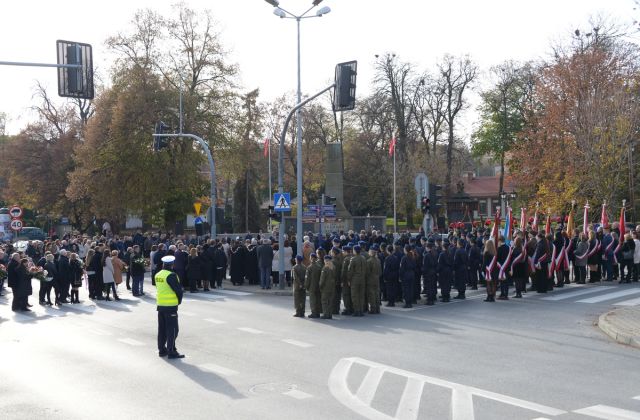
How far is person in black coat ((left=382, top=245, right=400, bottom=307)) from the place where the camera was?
18203mm

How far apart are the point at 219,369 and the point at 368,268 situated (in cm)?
669

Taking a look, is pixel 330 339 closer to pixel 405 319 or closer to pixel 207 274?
pixel 405 319

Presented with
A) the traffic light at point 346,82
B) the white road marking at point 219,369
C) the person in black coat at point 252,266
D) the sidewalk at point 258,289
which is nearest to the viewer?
the white road marking at point 219,369

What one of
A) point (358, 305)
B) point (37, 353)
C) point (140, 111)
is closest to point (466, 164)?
point (140, 111)

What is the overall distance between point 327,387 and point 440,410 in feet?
5.94

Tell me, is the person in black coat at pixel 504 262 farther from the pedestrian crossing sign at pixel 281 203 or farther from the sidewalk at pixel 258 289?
the pedestrian crossing sign at pixel 281 203

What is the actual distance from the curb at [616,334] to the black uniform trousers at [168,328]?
8.03 m

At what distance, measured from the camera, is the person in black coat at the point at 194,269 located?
22.4 meters

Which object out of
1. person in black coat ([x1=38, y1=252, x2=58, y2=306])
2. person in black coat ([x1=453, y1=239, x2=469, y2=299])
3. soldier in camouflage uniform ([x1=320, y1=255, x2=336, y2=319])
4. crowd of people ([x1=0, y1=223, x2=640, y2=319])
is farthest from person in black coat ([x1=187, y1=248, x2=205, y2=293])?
person in black coat ([x1=453, y1=239, x2=469, y2=299])

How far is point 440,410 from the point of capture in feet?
26.5

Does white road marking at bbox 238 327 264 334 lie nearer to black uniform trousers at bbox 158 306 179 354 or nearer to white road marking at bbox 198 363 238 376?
black uniform trousers at bbox 158 306 179 354

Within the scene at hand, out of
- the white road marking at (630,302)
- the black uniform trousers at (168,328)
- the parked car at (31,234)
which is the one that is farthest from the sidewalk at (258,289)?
the parked car at (31,234)

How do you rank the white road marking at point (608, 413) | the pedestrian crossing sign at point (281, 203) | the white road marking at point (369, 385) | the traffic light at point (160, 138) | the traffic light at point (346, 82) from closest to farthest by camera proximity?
the white road marking at point (608, 413)
the white road marking at point (369, 385)
the traffic light at point (346, 82)
the pedestrian crossing sign at point (281, 203)
the traffic light at point (160, 138)

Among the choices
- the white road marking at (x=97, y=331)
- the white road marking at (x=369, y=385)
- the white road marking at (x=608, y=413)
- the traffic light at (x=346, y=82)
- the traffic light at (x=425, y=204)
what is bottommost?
the white road marking at (x=97, y=331)
